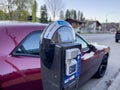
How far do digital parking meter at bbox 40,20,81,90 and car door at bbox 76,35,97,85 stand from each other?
6.85 feet

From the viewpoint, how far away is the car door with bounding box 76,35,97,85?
4.71 metres

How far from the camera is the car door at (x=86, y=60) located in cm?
471

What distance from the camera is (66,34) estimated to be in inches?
99.7

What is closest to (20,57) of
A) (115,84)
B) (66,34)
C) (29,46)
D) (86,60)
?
(29,46)

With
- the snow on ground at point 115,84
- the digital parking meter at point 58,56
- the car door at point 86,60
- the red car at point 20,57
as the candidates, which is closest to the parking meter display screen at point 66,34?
the digital parking meter at point 58,56

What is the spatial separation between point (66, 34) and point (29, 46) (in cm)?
103

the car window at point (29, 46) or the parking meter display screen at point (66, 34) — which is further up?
the parking meter display screen at point (66, 34)

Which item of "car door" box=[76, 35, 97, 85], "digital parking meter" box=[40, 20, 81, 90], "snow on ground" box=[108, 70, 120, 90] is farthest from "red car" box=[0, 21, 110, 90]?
"snow on ground" box=[108, 70, 120, 90]

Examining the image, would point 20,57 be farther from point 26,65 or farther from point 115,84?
point 115,84

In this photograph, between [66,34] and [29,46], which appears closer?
[66,34]

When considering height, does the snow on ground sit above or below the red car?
below

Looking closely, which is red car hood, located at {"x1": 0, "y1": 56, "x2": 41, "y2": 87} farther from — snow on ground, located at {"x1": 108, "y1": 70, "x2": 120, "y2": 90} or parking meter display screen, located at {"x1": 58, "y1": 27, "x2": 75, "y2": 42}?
snow on ground, located at {"x1": 108, "y1": 70, "x2": 120, "y2": 90}

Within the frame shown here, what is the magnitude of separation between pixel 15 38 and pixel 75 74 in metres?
1.02

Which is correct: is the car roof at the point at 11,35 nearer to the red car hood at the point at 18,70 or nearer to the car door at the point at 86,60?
the red car hood at the point at 18,70
